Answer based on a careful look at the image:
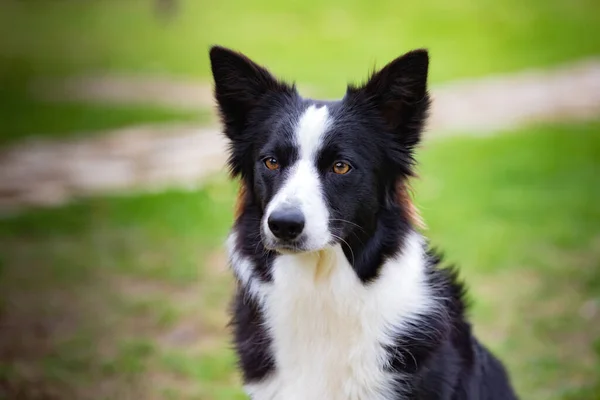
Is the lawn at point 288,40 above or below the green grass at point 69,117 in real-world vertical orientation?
above

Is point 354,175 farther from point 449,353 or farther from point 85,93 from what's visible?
point 85,93

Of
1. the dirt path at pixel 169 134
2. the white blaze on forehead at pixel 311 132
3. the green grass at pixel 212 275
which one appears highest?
the white blaze on forehead at pixel 311 132

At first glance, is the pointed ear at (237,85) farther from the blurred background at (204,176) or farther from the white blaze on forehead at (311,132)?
the blurred background at (204,176)

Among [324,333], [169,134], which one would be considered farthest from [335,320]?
[169,134]

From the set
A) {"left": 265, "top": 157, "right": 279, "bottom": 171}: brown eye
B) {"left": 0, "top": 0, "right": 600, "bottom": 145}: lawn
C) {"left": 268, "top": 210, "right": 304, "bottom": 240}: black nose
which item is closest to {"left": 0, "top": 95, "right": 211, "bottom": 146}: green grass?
{"left": 0, "top": 0, "right": 600, "bottom": 145}: lawn

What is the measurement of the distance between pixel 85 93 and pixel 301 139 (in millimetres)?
6045

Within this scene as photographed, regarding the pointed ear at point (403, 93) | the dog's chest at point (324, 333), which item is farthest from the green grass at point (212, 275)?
the pointed ear at point (403, 93)

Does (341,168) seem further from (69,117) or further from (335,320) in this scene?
(69,117)

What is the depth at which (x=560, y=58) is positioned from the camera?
27.8 feet

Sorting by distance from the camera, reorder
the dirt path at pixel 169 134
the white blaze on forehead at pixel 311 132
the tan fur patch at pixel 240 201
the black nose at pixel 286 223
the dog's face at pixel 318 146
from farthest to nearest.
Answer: the dirt path at pixel 169 134
the tan fur patch at pixel 240 201
the white blaze on forehead at pixel 311 132
the dog's face at pixel 318 146
the black nose at pixel 286 223

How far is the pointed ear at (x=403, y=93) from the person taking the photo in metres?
2.76

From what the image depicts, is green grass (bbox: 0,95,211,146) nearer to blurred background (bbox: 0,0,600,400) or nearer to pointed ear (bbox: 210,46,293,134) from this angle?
blurred background (bbox: 0,0,600,400)

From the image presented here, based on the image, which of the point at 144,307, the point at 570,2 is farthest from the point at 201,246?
the point at 570,2

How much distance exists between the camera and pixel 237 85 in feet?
9.74
